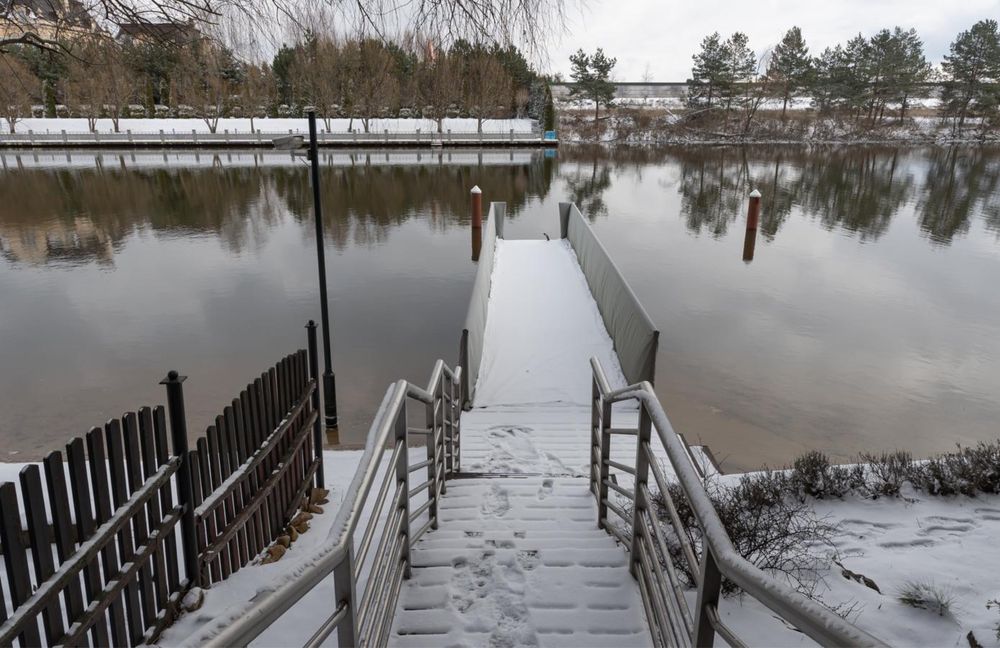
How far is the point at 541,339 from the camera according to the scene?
998 centimetres

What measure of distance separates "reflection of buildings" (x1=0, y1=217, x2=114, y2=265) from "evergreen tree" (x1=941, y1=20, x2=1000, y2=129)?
7154 centimetres

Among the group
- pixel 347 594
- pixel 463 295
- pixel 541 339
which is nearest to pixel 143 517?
pixel 347 594

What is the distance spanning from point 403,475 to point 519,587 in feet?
2.50

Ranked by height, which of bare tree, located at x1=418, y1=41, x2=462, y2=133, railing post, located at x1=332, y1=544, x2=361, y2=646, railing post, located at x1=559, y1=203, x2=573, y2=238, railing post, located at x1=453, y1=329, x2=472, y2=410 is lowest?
railing post, located at x1=453, y1=329, x2=472, y2=410

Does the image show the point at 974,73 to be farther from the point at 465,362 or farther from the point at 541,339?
the point at 465,362

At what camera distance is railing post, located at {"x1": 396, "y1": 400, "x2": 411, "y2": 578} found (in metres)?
2.86

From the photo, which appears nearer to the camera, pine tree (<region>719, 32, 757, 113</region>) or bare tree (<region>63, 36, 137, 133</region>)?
bare tree (<region>63, 36, 137, 133</region>)

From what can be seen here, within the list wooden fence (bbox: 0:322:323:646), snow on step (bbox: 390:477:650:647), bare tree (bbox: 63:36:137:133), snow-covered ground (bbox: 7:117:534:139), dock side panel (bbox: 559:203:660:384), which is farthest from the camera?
snow-covered ground (bbox: 7:117:534:139)

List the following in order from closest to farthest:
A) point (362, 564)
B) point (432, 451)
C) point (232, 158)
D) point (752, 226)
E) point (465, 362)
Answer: point (362, 564), point (432, 451), point (465, 362), point (752, 226), point (232, 158)

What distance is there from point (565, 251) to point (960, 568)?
12725 millimetres

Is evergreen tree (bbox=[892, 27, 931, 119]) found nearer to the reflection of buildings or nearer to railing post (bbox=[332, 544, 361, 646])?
the reflection of buildings

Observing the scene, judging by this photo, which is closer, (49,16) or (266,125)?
(49,16)

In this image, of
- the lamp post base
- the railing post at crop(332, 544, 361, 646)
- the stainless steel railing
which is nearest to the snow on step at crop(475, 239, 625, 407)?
the lamp post base

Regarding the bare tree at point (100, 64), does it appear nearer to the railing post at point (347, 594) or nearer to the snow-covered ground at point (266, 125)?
the railing post at point (347, 594)
